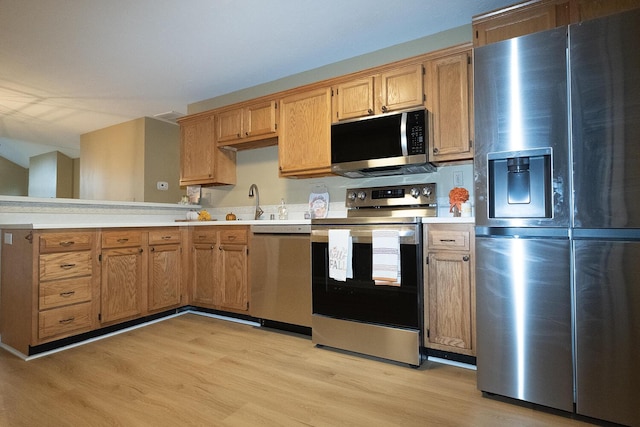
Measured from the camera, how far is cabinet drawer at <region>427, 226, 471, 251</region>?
2127 millimetres

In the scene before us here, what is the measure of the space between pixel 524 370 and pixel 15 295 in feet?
11.1

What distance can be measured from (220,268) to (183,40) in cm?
204

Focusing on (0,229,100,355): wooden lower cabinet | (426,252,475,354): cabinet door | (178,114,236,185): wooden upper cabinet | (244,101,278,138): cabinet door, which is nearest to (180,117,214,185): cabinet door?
(178,114,236,185): wooden upper cabinet

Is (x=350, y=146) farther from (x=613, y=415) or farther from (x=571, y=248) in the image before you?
(x=613, y=415)

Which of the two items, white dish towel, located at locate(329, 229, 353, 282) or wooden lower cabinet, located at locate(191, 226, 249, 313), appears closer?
white dish towel, located at locate(329, 229, 353, 282)

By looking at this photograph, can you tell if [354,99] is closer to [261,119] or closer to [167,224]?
[261,119]

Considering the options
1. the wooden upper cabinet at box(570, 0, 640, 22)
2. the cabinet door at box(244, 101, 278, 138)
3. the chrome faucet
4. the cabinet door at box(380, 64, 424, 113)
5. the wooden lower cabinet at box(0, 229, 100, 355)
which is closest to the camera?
the wooden upper cabinet at box(570, 0, 640, 22)

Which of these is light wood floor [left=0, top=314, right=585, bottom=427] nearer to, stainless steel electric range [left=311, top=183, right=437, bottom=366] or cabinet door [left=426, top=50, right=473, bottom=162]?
stainless steel electric range [left=311, top=183, right=437, bottom=366]

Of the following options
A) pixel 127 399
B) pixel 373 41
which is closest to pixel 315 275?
pixel 127 399

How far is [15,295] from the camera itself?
8.19 ft

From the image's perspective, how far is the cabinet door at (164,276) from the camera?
317 cm

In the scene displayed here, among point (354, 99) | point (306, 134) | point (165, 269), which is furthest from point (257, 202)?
point (354, 99)

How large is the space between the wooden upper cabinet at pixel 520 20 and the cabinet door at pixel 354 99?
83 cm

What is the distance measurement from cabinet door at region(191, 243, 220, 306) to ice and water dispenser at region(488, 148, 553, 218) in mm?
2510
